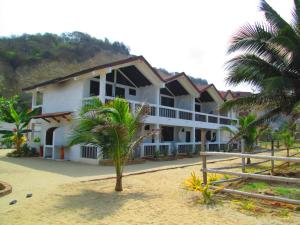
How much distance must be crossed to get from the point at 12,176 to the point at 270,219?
902 centimetres

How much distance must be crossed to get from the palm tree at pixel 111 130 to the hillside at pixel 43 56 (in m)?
46.9

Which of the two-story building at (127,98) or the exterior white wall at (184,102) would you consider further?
the exterior white wall at (184,102)

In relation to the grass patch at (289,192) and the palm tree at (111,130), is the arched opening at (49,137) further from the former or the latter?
the grass patch at (289,192)

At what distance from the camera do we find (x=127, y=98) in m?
21.5

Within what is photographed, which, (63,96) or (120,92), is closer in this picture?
(63,96)

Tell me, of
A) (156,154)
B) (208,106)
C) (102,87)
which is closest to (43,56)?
(208,106)

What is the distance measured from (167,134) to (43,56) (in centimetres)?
5217

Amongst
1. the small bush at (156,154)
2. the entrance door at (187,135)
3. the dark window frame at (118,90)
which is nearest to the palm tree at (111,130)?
the small bush at (156,154)

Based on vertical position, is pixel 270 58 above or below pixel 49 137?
above

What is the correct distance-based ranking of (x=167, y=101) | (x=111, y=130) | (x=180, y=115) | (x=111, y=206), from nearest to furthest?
(x=111, y=206) → (x=111, y=130) → (x=180, y=115) → (x=167, y=101)

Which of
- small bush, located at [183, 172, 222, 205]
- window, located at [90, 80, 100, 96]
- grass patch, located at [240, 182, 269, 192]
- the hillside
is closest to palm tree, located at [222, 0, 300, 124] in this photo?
grass patch, located at [240, 182, 269, 192]

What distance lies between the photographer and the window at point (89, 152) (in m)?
16.2

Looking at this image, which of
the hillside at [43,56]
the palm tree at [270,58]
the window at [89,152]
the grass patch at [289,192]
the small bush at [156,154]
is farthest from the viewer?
the hillside at [43,56]

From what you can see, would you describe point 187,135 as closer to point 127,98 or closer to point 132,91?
point 132,91
